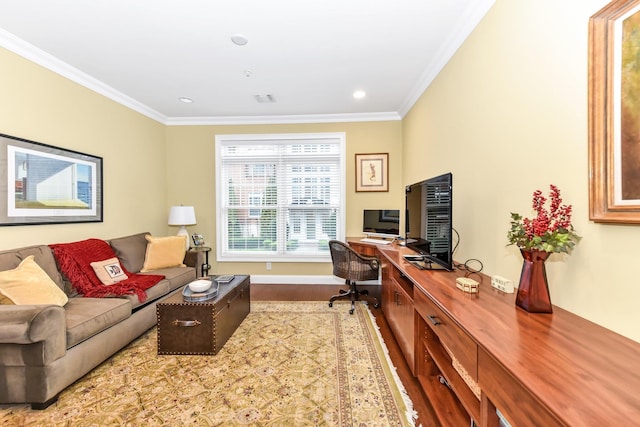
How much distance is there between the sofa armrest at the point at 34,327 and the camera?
5.25 ft

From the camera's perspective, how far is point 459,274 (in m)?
1.98

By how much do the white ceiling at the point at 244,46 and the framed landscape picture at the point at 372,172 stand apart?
903 mm

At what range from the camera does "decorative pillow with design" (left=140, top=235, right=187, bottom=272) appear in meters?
3.39

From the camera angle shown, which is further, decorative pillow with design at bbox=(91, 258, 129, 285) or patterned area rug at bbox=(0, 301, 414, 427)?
decorative pillow with design at bbox=(91, 258, 129, 285)

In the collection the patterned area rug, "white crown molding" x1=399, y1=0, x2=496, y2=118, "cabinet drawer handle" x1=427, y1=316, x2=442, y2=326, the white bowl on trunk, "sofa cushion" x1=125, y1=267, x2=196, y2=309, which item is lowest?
the patterned area rug

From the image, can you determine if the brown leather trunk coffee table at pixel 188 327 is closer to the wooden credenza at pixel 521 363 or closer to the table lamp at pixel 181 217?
the wooden credenza at pixel 521 363

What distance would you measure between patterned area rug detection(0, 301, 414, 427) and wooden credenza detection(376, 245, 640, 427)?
1.47 feet

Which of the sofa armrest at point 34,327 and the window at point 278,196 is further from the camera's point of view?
the window at point 278,196

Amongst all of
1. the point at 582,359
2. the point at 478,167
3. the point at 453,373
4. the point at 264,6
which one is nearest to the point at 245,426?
the point at 453,373

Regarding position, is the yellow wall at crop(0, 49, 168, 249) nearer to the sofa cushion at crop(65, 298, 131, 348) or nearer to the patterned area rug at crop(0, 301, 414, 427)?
the sofa cushion at crop(65, 298, 131, 348)

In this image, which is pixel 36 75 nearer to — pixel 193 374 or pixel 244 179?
pixel 244 179

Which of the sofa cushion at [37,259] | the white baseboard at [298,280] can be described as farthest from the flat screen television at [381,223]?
the sofa cushion at [37,259]

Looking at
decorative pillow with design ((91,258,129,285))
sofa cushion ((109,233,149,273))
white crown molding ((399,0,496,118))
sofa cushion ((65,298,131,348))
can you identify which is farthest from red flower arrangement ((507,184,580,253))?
sofa cushion ((109,233,149,273))

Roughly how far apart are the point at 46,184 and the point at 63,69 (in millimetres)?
1219
